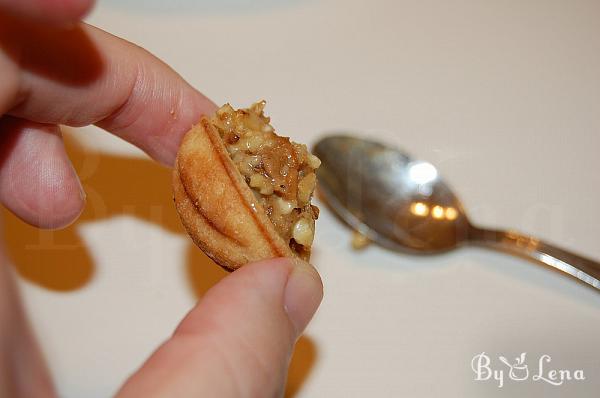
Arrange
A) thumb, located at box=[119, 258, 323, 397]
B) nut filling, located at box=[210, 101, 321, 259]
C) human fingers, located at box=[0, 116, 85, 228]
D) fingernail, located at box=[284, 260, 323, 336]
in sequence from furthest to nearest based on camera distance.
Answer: human fingers, located at box=[0, 116, 85, 228]
nut filling, located at box=[210, 101, 321, 259]
fingernail, located at box=[284, 260, 323, 336]
thumb, located at box=[119, 258, 323, 397]

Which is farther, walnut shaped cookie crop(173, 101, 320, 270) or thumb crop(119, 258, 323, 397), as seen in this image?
walnut shaped cookie crop(173, 101, 320, 270)

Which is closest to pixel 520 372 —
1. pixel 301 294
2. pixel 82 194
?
pixel 301 294

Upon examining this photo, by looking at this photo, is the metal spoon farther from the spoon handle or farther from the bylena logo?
the bylena logo

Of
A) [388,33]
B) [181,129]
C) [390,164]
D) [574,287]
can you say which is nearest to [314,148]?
[390,164]

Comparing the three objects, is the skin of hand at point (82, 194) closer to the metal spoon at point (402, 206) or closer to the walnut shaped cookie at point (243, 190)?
the walnut shaped cookie at point (243, 190)

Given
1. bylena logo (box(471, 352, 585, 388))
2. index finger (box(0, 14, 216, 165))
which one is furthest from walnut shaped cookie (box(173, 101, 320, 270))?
bylena logo (box(471, 352, 585, 388))

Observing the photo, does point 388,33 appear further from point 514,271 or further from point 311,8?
point 514,271

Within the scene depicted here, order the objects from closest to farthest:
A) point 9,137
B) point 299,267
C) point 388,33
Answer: point 299,267
point 9,137
point 388,33
